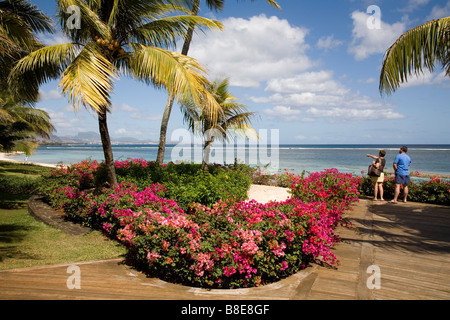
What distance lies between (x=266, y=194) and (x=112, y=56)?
23.3 feet

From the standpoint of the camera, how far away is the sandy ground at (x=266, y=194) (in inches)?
376


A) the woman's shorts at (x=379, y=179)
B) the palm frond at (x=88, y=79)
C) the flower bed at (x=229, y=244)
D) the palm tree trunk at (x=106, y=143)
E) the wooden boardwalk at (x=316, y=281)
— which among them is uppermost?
the palm frond at (x=88, y=79)

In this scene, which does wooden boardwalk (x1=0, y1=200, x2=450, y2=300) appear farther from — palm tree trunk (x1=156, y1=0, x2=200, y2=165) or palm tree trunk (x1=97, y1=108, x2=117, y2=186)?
palm tree trunk (x1=156, y1=0, x2=200, y2=165)

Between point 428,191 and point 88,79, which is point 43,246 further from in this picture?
point 428,191

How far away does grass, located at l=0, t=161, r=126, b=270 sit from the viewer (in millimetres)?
4441

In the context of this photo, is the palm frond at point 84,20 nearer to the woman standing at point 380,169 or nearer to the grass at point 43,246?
the grass at point 43,246

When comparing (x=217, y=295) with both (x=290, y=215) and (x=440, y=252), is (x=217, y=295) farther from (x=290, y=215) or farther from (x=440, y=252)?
(x=440, y=252)

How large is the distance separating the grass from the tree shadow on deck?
4971 millimetres

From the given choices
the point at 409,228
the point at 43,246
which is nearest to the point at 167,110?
the point at 43,246

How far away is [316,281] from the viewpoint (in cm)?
334

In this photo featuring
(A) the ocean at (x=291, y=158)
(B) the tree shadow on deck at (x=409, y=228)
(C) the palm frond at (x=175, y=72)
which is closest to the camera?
(B) the tree shadow on deck at (x=409, y=228)

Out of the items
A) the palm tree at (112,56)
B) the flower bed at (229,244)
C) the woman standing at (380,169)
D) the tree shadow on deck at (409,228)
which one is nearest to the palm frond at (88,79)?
the palm tree at (112,56)

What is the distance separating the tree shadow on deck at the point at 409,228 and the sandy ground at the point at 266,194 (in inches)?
119
